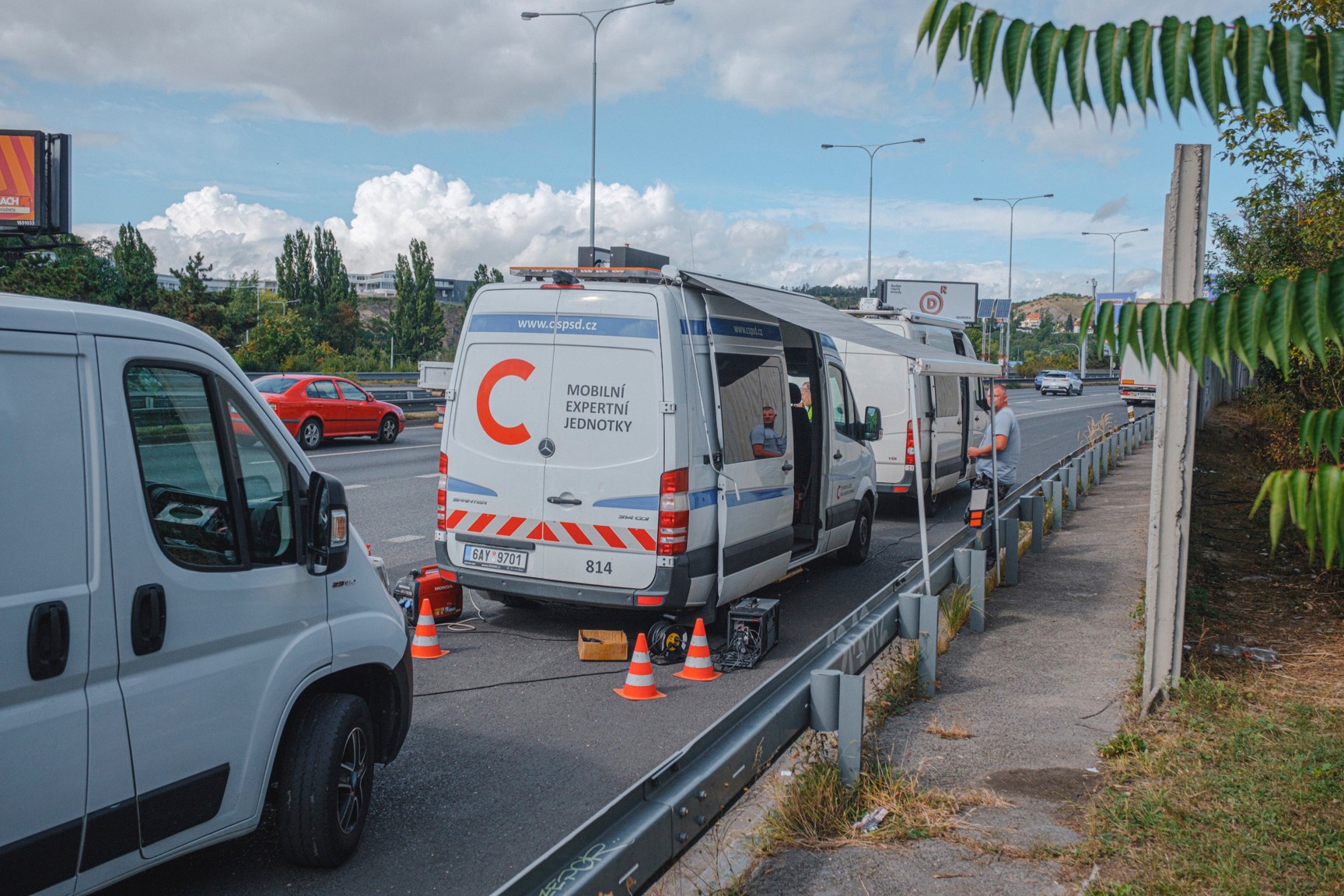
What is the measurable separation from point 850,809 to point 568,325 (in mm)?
4022

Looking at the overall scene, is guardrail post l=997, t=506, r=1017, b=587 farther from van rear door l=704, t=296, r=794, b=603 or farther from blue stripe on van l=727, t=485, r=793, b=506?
blue stripe on van l=727, t=485, r=793, b=506

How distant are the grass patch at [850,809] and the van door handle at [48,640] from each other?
265cm

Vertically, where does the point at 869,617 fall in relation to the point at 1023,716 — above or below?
above

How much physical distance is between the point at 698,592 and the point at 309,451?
17.7 meters

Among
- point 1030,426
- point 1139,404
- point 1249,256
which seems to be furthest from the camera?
point 1139,404

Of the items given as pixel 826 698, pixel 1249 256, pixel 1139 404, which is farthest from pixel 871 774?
pixel 1139 404

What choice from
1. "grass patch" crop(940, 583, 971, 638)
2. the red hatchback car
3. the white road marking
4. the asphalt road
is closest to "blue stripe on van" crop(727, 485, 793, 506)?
the asphalt road

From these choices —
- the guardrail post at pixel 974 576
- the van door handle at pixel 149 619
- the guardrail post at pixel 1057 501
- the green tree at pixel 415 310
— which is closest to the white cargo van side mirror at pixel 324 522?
the van door handle at pixel 149 619

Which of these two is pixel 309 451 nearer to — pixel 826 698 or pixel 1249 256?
pixel 1249 256

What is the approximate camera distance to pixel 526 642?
7.95 metres

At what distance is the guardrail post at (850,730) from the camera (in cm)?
475

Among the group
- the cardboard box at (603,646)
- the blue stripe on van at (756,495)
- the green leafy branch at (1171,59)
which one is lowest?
the cardboard box at (603,646)

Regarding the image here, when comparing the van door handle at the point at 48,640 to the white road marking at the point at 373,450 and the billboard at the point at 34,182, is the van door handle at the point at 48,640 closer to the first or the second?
the white road marking at the point at 373,450

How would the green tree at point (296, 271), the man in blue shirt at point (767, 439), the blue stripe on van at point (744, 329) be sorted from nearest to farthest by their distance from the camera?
the blue stripe on van at point (744, 329) → the man in blue shirt at point (767, 439) → the green tree at point (296, 271)
